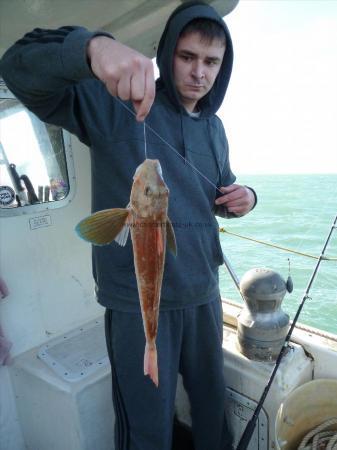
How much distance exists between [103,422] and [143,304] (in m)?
1.40

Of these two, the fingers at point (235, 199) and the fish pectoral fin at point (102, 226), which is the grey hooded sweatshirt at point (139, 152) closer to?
the fingers at point (235, 199)

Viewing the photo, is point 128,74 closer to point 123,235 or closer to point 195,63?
point 123,235

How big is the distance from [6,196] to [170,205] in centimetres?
130

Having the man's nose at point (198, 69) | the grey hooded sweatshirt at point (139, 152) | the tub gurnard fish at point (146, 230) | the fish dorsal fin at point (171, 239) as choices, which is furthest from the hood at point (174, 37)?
the fish dorsal fin at point (171, 239)

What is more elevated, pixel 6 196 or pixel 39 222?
pixel 6 196

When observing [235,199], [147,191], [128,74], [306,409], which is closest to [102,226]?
[147,191]

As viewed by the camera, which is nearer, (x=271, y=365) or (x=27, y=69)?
(x=27, y=69)

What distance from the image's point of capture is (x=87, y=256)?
9.73ft

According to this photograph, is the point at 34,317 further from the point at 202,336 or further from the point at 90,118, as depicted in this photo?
the point at 90,118

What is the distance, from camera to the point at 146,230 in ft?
4.53

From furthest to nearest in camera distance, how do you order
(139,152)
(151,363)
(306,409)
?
(306,409) < (139,152) < (151,363)

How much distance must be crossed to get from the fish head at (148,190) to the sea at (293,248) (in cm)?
214

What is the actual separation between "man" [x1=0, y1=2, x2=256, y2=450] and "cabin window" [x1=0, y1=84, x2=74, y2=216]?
96 centimetres

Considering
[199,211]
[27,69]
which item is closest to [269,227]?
[199,211]
